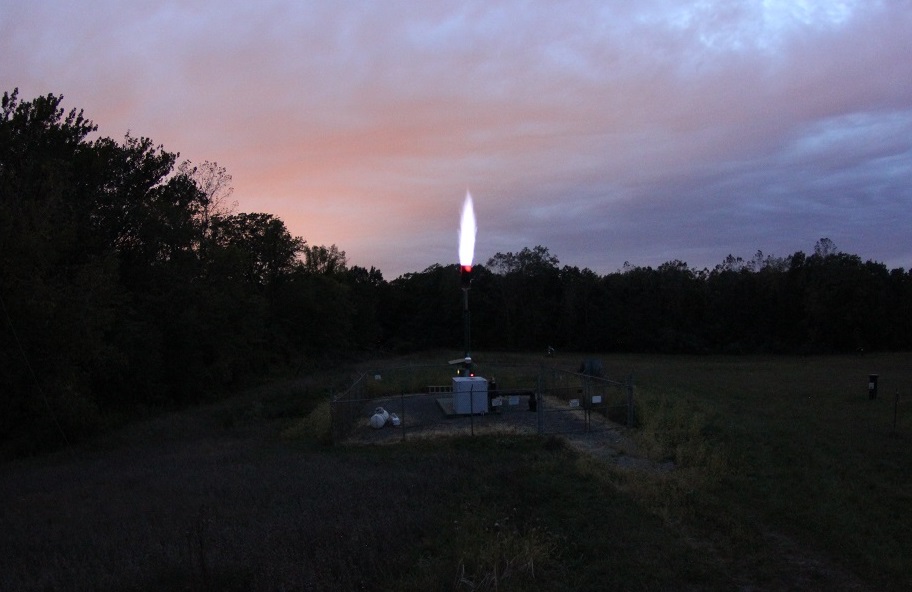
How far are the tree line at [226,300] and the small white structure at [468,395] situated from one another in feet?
42.8

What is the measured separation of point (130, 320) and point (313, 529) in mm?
29917

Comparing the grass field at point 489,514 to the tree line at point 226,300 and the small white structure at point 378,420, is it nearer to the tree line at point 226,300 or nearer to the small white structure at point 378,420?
the small white structure at point 378,420

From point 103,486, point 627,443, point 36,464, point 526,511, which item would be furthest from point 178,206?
point 526,511

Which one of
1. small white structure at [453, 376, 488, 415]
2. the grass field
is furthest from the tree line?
small white structure at [453, 376, 488, 415]

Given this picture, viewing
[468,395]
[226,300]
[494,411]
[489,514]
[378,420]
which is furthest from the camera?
[226,300]

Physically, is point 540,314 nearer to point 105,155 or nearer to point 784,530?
point 105,155

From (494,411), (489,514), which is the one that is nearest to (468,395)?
(494,411)

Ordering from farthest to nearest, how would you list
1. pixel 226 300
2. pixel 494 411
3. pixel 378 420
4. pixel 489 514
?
pixel 226 300, pixel 494 411, pixel 378 420, pixel 489 514

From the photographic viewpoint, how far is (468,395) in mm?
20953

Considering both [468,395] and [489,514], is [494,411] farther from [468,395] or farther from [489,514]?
[489,514]

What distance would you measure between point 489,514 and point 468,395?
11.0 meters

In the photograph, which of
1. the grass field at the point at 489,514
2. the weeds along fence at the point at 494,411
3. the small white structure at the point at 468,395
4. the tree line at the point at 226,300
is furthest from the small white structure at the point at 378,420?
the tree line at the point at 226,300

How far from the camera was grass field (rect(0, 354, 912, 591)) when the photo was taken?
303 inches

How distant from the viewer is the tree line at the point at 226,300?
81.0 feet
